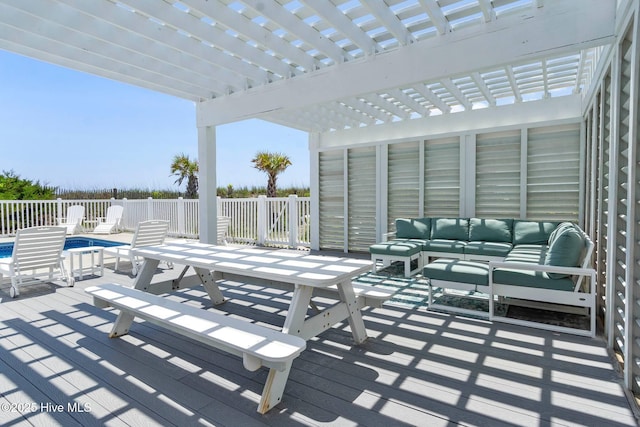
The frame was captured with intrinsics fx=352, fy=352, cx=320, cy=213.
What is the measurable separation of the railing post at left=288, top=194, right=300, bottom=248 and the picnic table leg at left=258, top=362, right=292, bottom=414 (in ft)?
21.5

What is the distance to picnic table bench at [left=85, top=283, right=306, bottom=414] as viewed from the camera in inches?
69.6

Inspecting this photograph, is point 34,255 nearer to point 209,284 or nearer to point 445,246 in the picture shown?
point 209,284

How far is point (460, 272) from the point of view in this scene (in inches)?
140

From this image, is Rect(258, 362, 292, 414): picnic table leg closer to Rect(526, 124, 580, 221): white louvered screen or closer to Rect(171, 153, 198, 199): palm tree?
Rect(526, 124, 580, 221): white louvered screen

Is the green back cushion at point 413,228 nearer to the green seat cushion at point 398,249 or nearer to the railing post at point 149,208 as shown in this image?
the green seat cushion at point 398,249

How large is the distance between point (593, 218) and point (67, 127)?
3314cm

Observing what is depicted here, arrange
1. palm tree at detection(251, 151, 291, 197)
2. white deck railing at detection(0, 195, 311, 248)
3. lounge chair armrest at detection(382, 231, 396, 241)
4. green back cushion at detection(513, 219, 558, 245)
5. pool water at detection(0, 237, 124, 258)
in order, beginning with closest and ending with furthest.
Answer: green back cushion at detection(513, 219, 558, 245) < lounge chair armrest at detection(382, 231, 396, 241) < pool water at detection(0, 237, 124, 258) < white deck railing at detection(0, 195, 311, 248) < palm tree at detection(251, 151, 291, 197)

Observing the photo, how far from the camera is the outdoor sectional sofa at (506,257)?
314cm

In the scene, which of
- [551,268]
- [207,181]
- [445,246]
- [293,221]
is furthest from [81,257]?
[551,268]

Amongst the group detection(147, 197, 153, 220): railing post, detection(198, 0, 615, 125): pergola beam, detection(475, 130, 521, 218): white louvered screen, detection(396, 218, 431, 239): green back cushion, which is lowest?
detection(396, 218, 431, 239): green back cushion

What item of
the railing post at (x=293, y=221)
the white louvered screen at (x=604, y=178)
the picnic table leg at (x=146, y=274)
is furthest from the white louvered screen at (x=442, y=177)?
the picnic table leg at (x=146, y=274)

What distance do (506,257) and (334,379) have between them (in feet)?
11.3

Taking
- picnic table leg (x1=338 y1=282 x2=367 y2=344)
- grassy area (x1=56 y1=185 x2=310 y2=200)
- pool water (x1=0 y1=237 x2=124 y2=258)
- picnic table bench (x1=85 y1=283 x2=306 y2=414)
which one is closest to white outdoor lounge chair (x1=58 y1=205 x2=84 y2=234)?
pool water (x1=0 y1=237 x2=124 y2=258)

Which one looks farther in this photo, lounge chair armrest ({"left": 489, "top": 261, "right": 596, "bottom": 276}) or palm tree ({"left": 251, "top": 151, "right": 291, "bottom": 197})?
palm tree ({"left": 251, "top": 151, "right": 291, "bottom": 197})
